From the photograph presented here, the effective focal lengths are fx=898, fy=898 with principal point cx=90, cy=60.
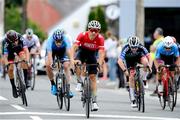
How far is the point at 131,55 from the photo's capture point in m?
19.9

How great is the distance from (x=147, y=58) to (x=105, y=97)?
16.1 ft

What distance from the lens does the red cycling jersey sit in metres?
19.0

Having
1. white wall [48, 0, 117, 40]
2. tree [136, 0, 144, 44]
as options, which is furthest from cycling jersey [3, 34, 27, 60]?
white wall [48, 0, 117, 40]

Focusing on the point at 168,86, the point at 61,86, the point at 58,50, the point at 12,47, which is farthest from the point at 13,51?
the point at 168,86

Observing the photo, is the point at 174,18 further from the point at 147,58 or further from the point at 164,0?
the point at 147,58

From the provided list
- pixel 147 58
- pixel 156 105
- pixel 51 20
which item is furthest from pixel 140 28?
pixel 51 20

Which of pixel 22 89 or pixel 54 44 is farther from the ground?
pixel 54 44

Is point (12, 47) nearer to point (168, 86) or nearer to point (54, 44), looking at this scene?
point (54, 44)

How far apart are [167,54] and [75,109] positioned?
2.57 meters

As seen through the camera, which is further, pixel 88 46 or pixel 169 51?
pixel 169 51

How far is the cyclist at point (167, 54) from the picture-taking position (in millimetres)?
20453

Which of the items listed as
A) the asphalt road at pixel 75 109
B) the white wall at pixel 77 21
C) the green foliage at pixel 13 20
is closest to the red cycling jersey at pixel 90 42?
the asphalt road at pixel 75 109

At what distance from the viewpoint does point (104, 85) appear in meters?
31.3

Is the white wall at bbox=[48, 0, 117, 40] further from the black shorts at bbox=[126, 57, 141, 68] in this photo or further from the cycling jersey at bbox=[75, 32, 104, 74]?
the cycling jersey at bbox=[75, 32, 104, 74]
